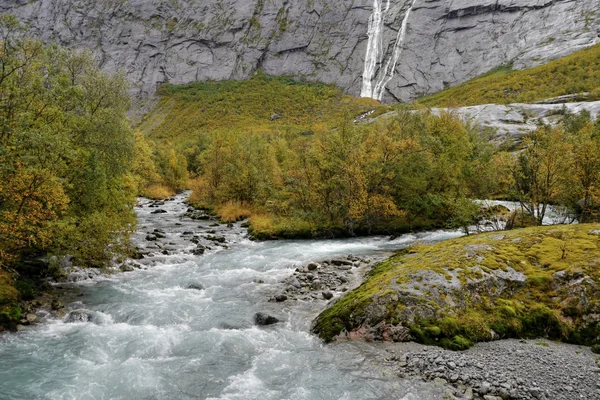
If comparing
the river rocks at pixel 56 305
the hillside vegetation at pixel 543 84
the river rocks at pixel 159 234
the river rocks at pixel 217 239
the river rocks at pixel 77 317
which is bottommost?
the river rocks at pixel 77 317

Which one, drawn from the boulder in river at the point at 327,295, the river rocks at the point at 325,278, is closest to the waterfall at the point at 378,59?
the river rocks at the point at 325,278

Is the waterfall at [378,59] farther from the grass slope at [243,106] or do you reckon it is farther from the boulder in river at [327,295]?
the boulder in river at [327,295]

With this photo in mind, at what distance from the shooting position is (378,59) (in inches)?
7426

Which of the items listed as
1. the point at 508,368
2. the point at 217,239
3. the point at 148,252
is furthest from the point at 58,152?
the point at 508,368

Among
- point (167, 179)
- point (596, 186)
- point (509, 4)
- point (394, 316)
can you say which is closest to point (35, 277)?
point (394, 316)

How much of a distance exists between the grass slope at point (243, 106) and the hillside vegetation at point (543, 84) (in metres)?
38.7

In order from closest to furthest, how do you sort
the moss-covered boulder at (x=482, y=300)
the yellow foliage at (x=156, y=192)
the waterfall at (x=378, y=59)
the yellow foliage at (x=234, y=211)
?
the moss-covered boulder at (x=482, y=300), the yellow foliage at (x=234, y=211), the yellow foliage at (x=156, y=192), the waterfall at (x=378, y=59)

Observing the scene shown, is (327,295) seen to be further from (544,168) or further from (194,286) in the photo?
(544,168)

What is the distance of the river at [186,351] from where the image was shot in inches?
456

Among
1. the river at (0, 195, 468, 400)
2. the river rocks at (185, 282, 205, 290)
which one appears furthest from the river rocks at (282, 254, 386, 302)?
the river rocks at (185, 282, 205, 290)

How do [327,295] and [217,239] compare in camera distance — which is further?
[217,239]

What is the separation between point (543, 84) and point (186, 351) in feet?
433

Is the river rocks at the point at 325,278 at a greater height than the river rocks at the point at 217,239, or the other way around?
the river rocks at the point at 217,239

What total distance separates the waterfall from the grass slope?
1526cm
